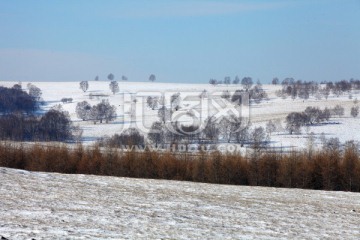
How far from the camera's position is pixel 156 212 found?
16125 millimetres

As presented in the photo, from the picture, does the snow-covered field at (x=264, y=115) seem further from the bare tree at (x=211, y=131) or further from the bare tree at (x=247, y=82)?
the bare tree at (x=247, y=82)

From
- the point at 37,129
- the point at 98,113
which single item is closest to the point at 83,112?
the point at 98,113

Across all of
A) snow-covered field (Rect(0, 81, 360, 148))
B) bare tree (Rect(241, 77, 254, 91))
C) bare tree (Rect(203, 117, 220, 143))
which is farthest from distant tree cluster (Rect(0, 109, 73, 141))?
bare tree (Rect(241, 77, 254, 91))

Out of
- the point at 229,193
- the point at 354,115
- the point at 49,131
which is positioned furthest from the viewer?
the point at 354,115

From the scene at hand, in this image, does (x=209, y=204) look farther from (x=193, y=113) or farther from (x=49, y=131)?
(x=193, y=113)

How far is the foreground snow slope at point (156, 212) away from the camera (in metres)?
13.1

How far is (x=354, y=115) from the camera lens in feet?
342

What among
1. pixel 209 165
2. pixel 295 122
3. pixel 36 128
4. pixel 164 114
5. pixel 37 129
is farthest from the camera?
pixel 164 114

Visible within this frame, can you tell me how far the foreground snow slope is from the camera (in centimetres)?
1311

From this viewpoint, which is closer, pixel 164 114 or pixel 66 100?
pixel 164 114

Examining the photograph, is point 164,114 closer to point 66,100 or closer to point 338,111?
point 338,111

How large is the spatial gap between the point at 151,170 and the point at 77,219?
88.7 feet

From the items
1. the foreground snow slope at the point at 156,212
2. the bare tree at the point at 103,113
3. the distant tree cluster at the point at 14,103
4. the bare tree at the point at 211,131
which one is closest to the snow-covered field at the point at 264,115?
the bare tree at the point at 103,113

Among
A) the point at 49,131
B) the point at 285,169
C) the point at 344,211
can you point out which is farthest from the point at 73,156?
the point at 49,131
